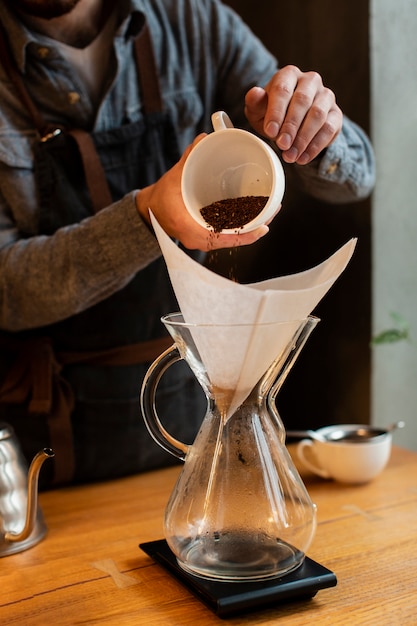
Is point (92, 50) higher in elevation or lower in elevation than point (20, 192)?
higher

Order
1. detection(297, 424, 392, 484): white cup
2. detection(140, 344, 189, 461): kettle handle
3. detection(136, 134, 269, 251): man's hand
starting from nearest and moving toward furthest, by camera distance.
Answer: detection(140, 344, 189, 461): kettle handle, detection(136, 134, 269, 251): man's hand, detection(297, 424, 392, 484): white cup

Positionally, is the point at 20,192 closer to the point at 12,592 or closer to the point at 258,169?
the point at 258,169

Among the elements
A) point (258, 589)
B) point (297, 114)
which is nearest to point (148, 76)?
point (297, 114)

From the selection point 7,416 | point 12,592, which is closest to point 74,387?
point 7,416

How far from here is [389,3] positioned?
1710mm

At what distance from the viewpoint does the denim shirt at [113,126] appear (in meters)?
1.22

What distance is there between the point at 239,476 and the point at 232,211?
1.13 feet

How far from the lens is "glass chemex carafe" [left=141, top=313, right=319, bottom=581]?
0.79 metres

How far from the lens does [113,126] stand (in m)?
1.45

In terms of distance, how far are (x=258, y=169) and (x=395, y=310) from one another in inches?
38.9

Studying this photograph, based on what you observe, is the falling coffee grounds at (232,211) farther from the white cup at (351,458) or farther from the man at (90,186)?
the white cup at (351,458)

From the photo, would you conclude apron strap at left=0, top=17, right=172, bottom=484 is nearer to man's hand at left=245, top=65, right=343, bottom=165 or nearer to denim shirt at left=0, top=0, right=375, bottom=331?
denim shirt at left=0, top=0, right=375, bottom=331

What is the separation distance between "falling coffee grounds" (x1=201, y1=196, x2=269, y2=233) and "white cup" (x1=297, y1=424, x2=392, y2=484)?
48cm

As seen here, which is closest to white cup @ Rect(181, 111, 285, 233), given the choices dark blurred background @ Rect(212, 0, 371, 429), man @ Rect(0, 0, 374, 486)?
man @ Rect(0, 0, 374, 486)
